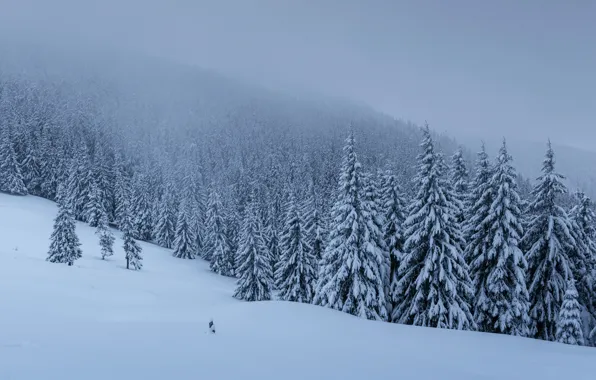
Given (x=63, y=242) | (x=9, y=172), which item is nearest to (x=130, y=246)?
(x=63, y=242)

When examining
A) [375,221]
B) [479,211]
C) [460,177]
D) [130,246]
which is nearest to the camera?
[479,211]

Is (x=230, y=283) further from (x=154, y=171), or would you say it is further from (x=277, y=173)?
(x=277, y=173)

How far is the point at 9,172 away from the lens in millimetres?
69125

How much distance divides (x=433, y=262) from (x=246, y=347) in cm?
1497

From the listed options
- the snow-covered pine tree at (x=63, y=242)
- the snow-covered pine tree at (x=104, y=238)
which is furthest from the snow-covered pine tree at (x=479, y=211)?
the snow-covered pine tree at (x=104, y=238)

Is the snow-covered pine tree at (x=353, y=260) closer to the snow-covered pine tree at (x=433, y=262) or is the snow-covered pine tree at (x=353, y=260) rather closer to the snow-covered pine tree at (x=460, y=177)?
the snow-covered pine tree at (x=433, y=262)

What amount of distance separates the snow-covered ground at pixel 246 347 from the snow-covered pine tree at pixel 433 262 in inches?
265

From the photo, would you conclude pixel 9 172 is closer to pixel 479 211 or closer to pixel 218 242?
pixel 218 242

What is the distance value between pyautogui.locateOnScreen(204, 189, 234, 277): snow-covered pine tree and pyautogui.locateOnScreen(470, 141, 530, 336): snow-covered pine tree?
42.4 m

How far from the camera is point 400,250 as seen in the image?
81.4 feet

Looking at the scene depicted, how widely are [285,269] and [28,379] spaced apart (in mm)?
28808

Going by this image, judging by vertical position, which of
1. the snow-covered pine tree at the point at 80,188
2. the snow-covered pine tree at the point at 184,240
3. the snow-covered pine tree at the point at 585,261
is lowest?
the snow-covered pine tree at the point at 184,240

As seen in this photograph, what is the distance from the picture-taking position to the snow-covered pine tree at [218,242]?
56188mm

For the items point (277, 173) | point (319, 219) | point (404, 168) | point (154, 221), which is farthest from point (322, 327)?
point (404, 168)
